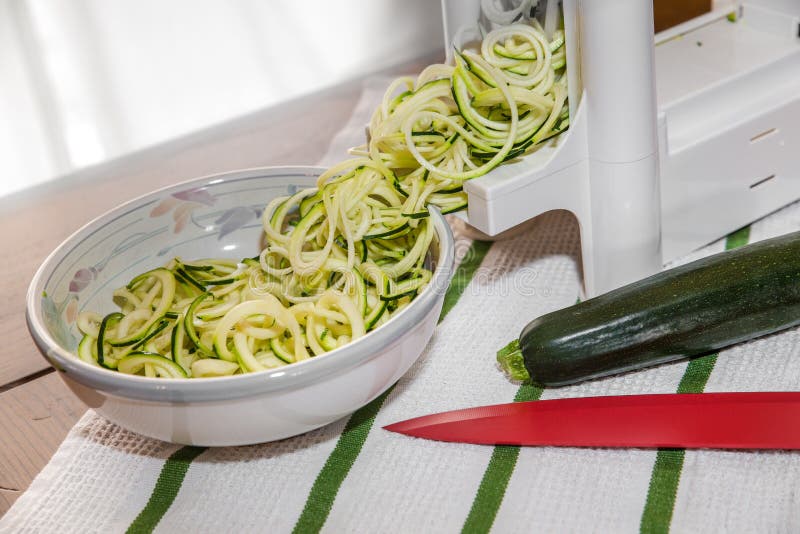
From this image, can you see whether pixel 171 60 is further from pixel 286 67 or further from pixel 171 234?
pixel 171 234

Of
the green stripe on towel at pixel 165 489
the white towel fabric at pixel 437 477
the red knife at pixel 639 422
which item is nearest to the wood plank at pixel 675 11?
the white towel fabric at pixel 437 477

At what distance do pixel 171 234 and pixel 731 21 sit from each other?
2.39 feet

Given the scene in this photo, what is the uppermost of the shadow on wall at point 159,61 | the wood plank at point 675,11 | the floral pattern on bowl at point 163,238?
the wood plank at point 675,11

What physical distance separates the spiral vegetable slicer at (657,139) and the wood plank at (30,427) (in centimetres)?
45

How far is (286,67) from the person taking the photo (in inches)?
84.0

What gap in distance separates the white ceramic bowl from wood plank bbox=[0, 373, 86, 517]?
10 cm

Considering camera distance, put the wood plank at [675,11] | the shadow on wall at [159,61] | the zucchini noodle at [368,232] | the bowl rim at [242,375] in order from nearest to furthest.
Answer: the bowl rim at [242,375] → the zucchini noodle at [368,232] → the wood plank at [675,11] → the shadow on wall at [159,61]

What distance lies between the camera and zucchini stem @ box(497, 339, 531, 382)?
0.90m

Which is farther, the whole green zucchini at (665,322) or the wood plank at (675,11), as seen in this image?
the wood plank at (675,11)

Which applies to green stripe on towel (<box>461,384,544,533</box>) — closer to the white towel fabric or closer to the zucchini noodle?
the white towel fabric

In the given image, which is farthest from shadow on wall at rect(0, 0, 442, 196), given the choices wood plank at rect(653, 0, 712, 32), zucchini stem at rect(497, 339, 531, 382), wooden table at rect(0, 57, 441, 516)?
zucchini stem at rect(497, 339, 531, 382)

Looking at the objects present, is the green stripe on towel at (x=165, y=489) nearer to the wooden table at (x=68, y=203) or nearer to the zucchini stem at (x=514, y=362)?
the wooden table at (x=68, y=203)

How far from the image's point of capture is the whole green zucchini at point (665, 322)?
873 mm

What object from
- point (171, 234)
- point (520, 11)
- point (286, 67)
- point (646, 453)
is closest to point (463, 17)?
point (520, 11)
